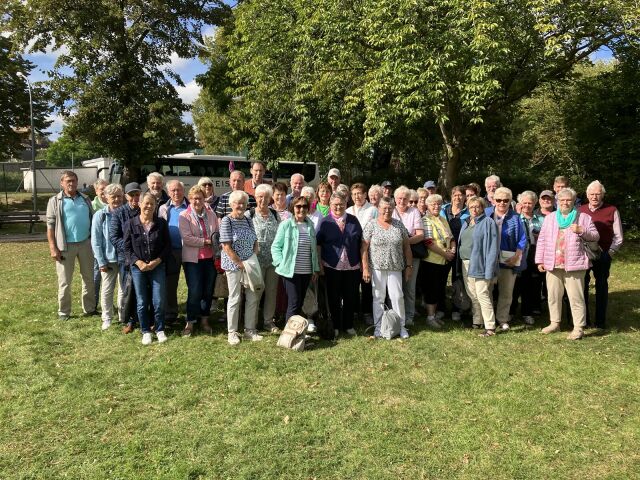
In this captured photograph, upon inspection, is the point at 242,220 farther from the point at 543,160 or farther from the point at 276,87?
the point at 543,160

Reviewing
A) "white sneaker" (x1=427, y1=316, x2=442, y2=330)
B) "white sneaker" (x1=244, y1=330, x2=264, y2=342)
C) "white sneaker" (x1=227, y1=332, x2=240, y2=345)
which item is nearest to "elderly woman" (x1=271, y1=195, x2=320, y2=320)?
"white sneaker" (x1=244, y1=330, x2=264, y2=342)

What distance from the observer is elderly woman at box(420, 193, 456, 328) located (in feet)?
20.5

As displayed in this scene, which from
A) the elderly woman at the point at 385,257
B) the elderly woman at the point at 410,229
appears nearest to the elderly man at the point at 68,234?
the elderly woman at the point at 385,257

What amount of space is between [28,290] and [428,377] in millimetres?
7072

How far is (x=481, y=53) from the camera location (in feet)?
29.7

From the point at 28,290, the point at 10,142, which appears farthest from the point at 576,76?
the point at 10,142

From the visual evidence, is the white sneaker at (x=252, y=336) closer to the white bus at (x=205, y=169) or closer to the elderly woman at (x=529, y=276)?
the elderly woman at (x=529, y=276)

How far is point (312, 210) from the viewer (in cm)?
615

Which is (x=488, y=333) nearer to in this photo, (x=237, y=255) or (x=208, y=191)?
(x=237, y=255)

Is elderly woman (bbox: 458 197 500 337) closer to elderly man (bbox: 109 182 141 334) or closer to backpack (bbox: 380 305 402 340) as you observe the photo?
backpack (bbox: 380 305 402 340)

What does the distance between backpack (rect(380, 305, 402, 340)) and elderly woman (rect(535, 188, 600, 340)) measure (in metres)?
1.90

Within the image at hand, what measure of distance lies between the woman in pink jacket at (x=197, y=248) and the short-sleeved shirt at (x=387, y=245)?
1890 millimetres

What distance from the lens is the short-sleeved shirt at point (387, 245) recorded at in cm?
568

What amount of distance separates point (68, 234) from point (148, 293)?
1.73 m
